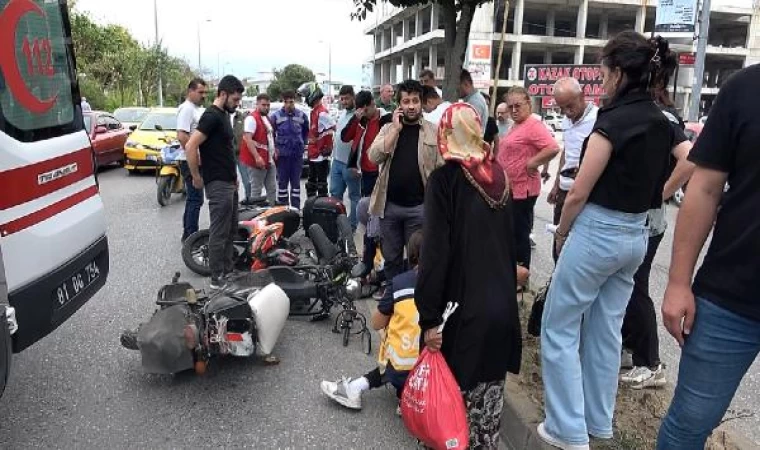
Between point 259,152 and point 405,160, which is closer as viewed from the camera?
point 405,160

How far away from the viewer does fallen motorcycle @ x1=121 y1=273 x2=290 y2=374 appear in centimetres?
359

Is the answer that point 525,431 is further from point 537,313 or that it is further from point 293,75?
point 293,75

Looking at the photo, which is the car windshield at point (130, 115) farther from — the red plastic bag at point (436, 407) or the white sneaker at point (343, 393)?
the red plastic bag at point (436, 407)

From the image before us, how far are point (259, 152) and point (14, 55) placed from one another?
5427 millimetres

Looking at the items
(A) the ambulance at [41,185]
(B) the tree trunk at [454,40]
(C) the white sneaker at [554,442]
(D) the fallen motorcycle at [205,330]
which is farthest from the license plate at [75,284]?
(B) the tree trunk at [454,40]

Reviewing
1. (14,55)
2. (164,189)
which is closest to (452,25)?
(14,55)

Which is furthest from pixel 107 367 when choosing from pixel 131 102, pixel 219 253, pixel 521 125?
pixel 131 102

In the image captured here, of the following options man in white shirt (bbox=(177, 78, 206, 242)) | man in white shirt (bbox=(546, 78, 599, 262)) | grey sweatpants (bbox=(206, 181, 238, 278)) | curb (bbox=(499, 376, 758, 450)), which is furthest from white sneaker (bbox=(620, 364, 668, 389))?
man in white shirt (bbox=(177, 78, 206, 242))

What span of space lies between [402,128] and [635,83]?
2077mm

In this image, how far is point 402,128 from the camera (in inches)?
180

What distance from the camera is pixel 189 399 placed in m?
3.67

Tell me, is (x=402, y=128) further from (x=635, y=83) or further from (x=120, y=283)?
(x=120, y=283)

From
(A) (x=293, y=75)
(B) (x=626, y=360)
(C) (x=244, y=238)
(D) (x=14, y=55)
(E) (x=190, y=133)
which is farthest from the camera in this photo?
(A) (x=293, y=75)

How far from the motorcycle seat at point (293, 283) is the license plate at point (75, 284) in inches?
53.3
